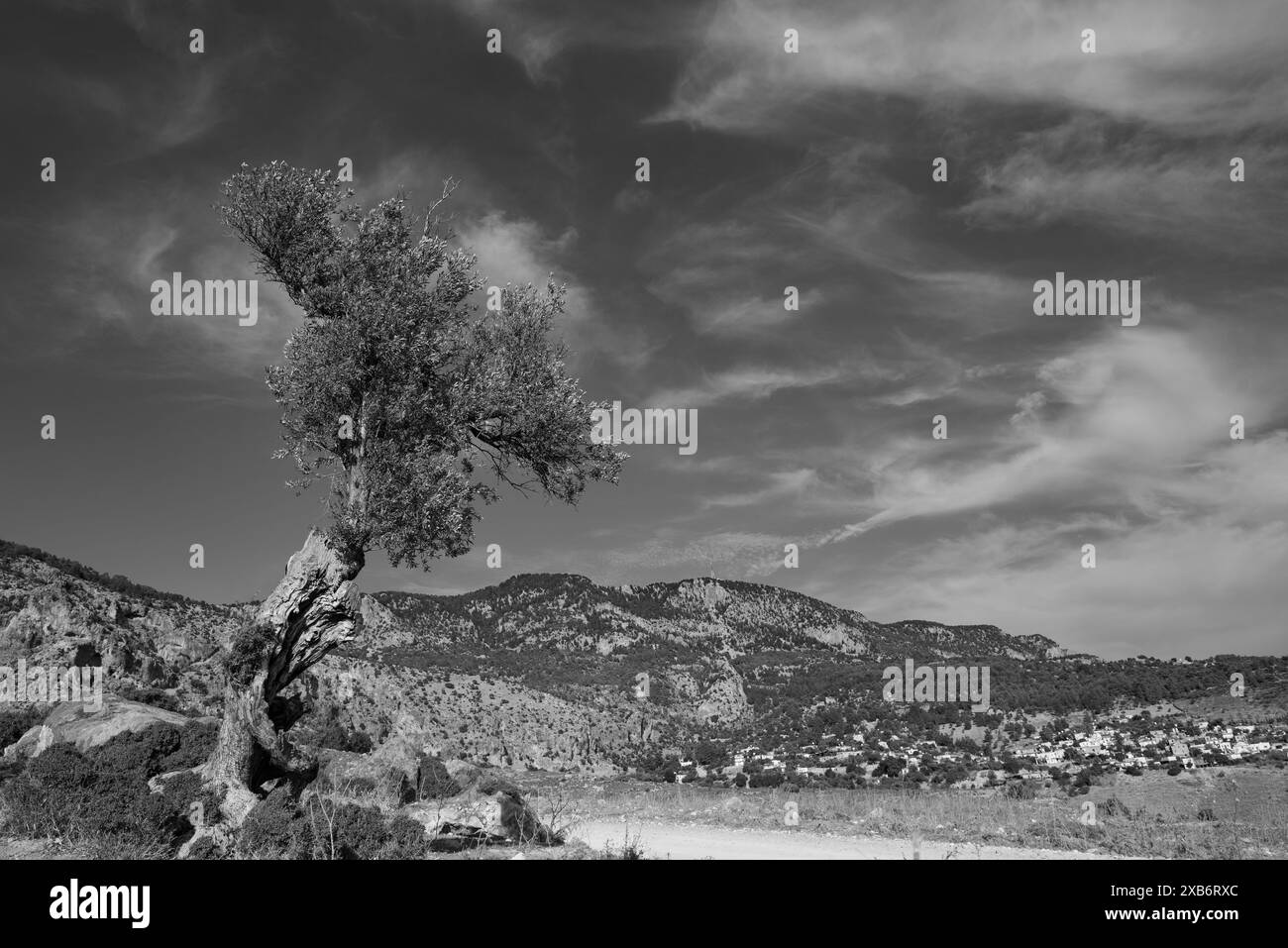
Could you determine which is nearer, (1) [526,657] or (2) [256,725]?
(2) [256,725]

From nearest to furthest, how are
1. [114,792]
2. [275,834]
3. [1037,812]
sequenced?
[275,834]
[114,792]
[1037,812]

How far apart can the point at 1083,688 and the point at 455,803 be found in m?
62.5

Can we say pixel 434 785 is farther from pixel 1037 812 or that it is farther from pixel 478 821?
pixel 1037 812

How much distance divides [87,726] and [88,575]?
57.5m

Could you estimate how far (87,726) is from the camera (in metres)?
22.0

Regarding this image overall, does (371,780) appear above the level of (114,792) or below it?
below

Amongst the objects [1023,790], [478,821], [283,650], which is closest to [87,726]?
[283,650]

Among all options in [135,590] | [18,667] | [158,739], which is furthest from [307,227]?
[135,590]

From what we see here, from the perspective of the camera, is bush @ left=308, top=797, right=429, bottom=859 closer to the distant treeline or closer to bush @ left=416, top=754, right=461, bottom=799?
bush @ left=416, top=754, right=461, bottom=799

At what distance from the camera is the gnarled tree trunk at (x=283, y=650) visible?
672 inches

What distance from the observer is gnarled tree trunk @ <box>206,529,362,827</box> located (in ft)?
56.0
